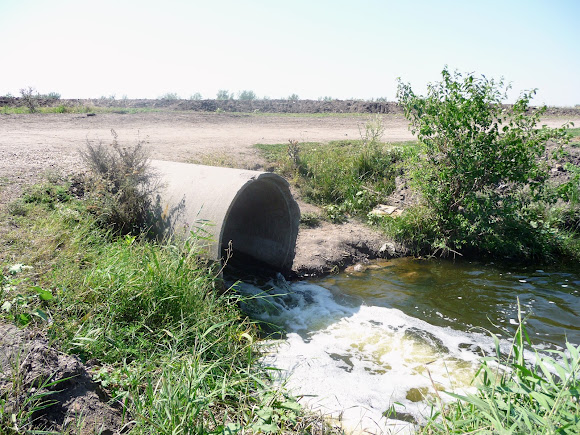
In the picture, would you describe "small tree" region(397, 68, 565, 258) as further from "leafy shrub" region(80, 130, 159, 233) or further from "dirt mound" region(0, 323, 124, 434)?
"dirt mound" region(0, 323, 124, 434)

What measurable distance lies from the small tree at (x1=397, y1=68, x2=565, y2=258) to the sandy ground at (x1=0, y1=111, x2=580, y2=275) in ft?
4.11

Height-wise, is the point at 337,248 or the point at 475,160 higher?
the point at 475,160

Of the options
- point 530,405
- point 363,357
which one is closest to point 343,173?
point 363,357

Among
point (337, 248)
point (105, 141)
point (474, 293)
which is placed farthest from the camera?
point (105, 141)

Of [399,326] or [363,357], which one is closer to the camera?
[363,357]

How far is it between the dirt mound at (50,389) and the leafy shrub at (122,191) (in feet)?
8.28

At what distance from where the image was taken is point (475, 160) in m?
6.74

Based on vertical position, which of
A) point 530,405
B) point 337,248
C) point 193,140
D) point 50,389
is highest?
point 193,140

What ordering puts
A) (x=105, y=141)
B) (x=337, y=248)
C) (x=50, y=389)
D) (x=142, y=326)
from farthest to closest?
(x=105, y=141)
(x=337, y=248)
(x=142, y=326)
(x=50, y=389)

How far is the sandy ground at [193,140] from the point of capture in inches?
265

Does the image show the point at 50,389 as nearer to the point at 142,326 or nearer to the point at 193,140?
the point at 142,326

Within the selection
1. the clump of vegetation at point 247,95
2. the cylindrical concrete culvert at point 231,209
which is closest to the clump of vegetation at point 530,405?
the cylindrical concrete culvert at point 231,209

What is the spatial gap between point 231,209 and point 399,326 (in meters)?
2.63

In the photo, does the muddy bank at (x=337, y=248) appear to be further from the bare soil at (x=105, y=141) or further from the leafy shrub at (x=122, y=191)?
the leafy shrub at (x=122, y=191)
